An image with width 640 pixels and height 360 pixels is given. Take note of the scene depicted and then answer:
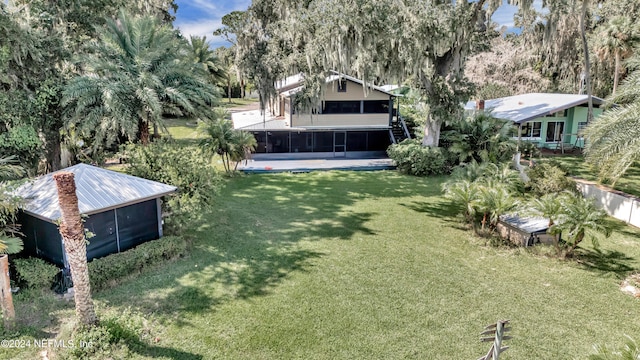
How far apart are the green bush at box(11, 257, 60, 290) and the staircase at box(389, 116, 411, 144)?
61.4 feet

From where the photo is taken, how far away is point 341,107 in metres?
24.5

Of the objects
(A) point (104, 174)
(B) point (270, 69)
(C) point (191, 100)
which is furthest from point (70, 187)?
(B) point (270, 69)

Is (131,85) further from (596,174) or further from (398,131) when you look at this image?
(596,174)

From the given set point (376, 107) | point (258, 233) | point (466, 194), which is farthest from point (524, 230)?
point (376, 107)

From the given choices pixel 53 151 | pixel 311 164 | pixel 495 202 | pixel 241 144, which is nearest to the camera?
pixel 495 202

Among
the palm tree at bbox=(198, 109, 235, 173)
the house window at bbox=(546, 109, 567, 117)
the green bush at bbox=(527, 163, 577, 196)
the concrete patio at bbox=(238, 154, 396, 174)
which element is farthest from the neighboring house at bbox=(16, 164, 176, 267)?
the house window at bbox=(546, 109, 567, 117)

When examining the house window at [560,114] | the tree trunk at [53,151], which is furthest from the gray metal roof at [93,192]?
the house window at [560,114]

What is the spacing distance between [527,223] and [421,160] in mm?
8635

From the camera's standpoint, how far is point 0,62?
1209cm

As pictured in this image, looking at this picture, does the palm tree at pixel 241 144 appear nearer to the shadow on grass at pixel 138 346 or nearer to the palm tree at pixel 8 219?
the palm tree at pixel 8 219

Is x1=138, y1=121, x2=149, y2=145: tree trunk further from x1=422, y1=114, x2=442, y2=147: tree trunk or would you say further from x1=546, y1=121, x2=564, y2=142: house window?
x1=546, y1=121, x2=564, y2=142: house window

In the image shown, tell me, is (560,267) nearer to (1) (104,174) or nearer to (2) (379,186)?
(2) (379,186)

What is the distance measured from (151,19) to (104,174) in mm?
6822

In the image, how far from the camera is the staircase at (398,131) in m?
24.6
